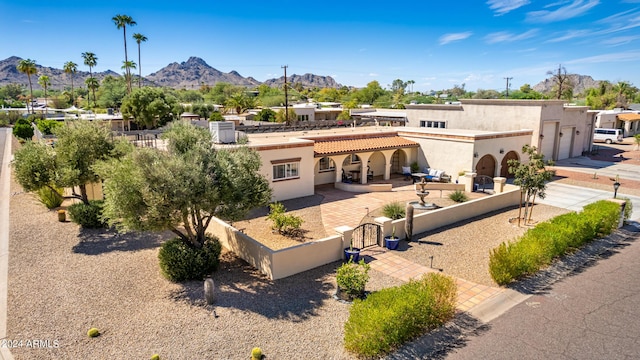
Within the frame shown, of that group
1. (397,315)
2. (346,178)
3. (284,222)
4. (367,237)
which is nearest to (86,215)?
(284,222)

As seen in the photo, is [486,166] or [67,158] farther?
[486,166]

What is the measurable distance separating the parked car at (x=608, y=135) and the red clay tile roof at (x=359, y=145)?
1274 inches

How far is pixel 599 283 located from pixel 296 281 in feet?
31.1

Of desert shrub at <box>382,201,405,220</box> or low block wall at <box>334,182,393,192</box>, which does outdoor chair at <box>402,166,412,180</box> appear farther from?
desert shrub at <box>382,201,405,220</box>

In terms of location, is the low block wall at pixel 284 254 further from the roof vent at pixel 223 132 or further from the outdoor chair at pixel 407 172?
the outdoor chair at pixel 407 172

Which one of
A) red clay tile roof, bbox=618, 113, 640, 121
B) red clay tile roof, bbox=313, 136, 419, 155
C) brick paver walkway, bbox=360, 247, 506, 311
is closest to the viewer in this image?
brick paver walkway, bbox=360, 247, 506, 311

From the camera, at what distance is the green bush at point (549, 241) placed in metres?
12.4

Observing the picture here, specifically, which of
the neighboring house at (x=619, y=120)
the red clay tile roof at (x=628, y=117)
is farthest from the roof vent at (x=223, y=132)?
the red clay tile roof at (x=628, y=117)

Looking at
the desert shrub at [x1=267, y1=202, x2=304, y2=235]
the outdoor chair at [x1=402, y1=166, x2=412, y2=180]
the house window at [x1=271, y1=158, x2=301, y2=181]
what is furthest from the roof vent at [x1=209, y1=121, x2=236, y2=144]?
the outdoor chair at [x1=402, y1=166, x2=412, y2=180]

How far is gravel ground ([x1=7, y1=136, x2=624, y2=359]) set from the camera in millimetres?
9336

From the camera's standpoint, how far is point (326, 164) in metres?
26.3

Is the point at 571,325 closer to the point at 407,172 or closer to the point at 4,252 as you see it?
the point at 407,172

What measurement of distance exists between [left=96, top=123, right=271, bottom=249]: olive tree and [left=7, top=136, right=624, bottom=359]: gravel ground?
219cm

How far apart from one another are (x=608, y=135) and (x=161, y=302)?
5326cm
